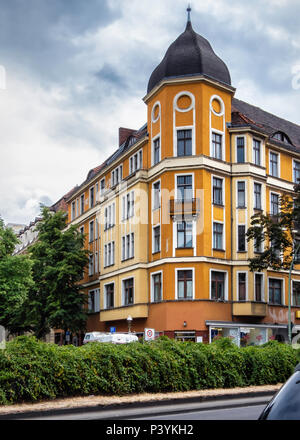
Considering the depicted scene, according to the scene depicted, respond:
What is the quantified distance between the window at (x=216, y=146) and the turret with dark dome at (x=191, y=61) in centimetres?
418

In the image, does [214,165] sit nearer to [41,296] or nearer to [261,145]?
[261,145]

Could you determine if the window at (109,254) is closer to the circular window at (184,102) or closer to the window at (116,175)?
the window at (116,175)

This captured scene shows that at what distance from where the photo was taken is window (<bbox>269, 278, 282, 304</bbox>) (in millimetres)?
47875

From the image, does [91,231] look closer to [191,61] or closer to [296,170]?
[296,170]

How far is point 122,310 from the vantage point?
49.6m

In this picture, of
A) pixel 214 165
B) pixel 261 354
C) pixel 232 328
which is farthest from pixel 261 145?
pixel 261 354

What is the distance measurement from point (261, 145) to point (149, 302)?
1479cm

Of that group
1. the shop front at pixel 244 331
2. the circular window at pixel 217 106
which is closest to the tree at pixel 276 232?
the shop front at pixel 244 331

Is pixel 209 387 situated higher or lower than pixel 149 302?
lower

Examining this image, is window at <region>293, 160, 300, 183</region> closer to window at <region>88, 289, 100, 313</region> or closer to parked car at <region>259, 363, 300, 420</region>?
window at <region>88, 289, 100, 313</region>

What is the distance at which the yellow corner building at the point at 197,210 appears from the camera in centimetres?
4356

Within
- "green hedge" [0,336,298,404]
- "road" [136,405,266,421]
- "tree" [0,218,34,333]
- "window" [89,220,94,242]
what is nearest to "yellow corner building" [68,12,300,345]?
"tree" [0,218,34,333]

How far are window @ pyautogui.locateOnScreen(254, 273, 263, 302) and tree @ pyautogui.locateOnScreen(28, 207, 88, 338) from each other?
15.5m

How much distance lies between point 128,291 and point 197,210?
9782 millimetres
